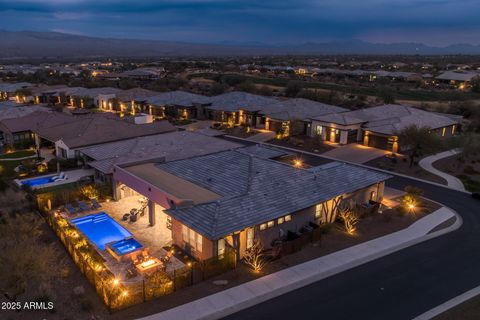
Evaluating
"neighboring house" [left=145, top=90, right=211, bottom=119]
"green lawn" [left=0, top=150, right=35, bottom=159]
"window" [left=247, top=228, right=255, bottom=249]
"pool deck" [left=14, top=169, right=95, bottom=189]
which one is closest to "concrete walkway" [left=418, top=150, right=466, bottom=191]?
"window" [left=247, top=228, right=255, bottom=249]

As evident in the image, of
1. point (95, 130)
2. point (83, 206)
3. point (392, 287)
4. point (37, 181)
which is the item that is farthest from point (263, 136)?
point (392, 287)

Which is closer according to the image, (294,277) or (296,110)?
(294,277)

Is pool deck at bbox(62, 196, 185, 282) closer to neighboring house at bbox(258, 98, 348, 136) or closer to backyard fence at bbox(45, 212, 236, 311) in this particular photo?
backyard fence at bbox(45, 212, 236, 311)

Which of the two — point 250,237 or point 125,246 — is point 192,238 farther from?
point 125,246

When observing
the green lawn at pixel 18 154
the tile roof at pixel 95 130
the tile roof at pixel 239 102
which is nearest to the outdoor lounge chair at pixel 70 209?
the tile roof at pixel 95 130

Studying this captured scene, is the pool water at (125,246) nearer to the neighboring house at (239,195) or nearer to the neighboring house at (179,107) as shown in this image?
the neighboring house at (239,195)
